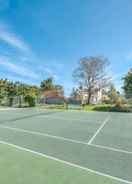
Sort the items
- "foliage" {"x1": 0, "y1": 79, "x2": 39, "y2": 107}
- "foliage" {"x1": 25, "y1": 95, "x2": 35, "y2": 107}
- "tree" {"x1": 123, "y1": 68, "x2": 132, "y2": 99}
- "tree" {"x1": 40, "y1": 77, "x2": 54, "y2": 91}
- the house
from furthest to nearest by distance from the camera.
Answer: "tree" {"x1": 40, "y1": 77, "x2": 54, "y2": 91} < the house < "tree" {"x1": 123, "y1": 68, "x2": 132, "y2": 99} < "foliage" {"x1": 0, "y1": 79, "x2": 39, "y2": 107} < "foliage" {"x1": 25, "y1": 95, "x2": 35, "y2": 107}

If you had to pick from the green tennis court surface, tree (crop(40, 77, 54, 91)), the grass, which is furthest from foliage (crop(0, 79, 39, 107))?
the grass

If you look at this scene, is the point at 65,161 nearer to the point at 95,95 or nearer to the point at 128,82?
the point at 128,82

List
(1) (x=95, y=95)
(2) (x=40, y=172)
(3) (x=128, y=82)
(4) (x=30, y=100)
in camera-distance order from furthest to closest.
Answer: (1) (x=95, y=95) < (3) (x=128, y=82) < (4) (x=30, y=100) < (2) (x=40, y=172)

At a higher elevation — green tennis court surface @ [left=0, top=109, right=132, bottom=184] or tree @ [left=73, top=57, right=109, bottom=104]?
tree @ [left=73, top=57, right=109, bottom=104]

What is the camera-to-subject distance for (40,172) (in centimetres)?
374

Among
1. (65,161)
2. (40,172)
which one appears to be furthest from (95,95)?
(40,172)

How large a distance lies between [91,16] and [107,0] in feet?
10.5

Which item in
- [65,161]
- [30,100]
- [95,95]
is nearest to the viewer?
[65,161]

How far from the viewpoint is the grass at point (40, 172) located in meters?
3.35

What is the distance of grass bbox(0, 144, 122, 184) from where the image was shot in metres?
3.35

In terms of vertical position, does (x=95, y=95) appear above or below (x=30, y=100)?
above

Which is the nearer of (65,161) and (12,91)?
(65,161)

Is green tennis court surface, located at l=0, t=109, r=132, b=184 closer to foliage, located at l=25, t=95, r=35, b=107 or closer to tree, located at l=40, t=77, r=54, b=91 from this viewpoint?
foliage, located at l=25, t=95, r=35, b=107

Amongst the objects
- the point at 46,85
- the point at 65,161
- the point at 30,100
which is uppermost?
→ the point at 46,85
